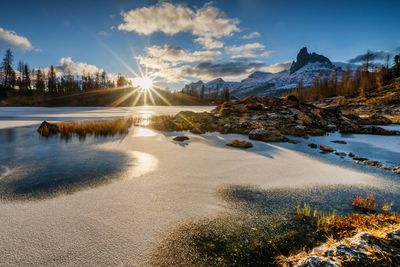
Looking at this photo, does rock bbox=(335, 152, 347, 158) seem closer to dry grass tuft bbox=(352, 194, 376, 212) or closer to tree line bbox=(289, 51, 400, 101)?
dry grass tuft bbox=(352, 194, 376, 212)

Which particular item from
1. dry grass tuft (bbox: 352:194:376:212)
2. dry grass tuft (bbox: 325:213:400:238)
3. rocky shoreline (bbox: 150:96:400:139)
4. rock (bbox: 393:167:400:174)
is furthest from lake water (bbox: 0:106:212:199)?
rock (bbox: 393:167:400:174)

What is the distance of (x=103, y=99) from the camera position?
359 ft

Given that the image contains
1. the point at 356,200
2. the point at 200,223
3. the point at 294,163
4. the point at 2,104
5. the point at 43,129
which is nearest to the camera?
the point at 200,223

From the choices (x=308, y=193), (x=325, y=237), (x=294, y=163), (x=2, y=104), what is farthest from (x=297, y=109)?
(x=2, y=104)

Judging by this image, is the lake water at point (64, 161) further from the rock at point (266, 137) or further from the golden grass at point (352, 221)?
the golden grass at point (352, 221)

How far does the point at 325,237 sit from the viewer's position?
5.91m

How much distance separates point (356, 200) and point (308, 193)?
1.53 meters

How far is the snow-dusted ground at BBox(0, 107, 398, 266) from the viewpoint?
520 cm

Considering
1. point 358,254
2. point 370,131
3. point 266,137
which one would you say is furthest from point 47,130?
point 370,131

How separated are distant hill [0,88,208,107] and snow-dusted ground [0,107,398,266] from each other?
303 feet

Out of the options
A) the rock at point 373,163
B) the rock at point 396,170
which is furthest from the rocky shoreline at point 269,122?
the rock at point 396,170

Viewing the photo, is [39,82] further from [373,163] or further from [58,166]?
[373,163]

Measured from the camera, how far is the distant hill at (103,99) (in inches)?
3403

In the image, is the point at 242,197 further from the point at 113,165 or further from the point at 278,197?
the point at 113,165
